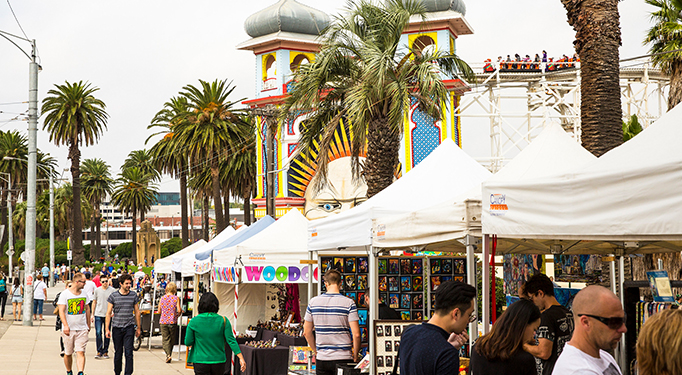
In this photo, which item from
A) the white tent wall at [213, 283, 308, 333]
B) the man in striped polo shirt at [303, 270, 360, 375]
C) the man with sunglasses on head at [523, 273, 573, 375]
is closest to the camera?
the man with sunglasses on head at [523, 273, 573, 375]

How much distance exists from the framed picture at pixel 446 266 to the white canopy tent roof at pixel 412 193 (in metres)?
1.83

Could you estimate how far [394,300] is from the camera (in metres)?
11.8

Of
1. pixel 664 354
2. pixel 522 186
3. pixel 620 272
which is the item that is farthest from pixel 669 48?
pixel 664 354

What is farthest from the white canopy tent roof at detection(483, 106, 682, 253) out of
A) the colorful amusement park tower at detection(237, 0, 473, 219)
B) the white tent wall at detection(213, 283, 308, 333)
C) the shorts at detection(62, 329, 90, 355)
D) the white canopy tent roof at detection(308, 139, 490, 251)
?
the colorful amusement park tower at detection(237, 0, 473, 219)

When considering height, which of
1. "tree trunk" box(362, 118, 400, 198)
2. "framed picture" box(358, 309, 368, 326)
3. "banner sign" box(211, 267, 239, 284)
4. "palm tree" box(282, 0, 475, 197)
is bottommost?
"framed picture" box(358, 309, 368, 326)

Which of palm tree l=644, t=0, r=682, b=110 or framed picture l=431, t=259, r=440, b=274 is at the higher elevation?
palm tree l=644, t=0, r=682, b=110

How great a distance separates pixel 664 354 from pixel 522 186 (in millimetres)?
2943

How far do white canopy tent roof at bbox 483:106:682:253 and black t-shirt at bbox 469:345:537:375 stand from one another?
3.22ft

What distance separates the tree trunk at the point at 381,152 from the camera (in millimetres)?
16375

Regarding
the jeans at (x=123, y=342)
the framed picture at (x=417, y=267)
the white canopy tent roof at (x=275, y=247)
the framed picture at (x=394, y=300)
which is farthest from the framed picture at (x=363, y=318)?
the jeans at (x=123, y=342)

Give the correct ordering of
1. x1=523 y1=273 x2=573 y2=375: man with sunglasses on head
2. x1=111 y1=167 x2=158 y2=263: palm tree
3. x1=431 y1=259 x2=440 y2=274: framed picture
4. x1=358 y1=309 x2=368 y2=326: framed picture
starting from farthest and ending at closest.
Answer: x1=111 y1=167 x2=158 y2=263: palm tree
x1=358 y1=309 x2=368 y2=326: framed picture
x1=431 y1=259 x2=440 y2=274: framed picture
x1=523 y1=273 x2=573 y2=375: man with sunglasses on head

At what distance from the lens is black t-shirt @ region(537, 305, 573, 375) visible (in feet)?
18.5

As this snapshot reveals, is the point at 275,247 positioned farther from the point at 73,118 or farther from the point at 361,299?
the point at 73,118

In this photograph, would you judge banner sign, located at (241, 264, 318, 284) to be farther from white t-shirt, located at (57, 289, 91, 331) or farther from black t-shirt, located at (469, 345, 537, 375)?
black t-shirt, located at (469, 345, 537, 375)
